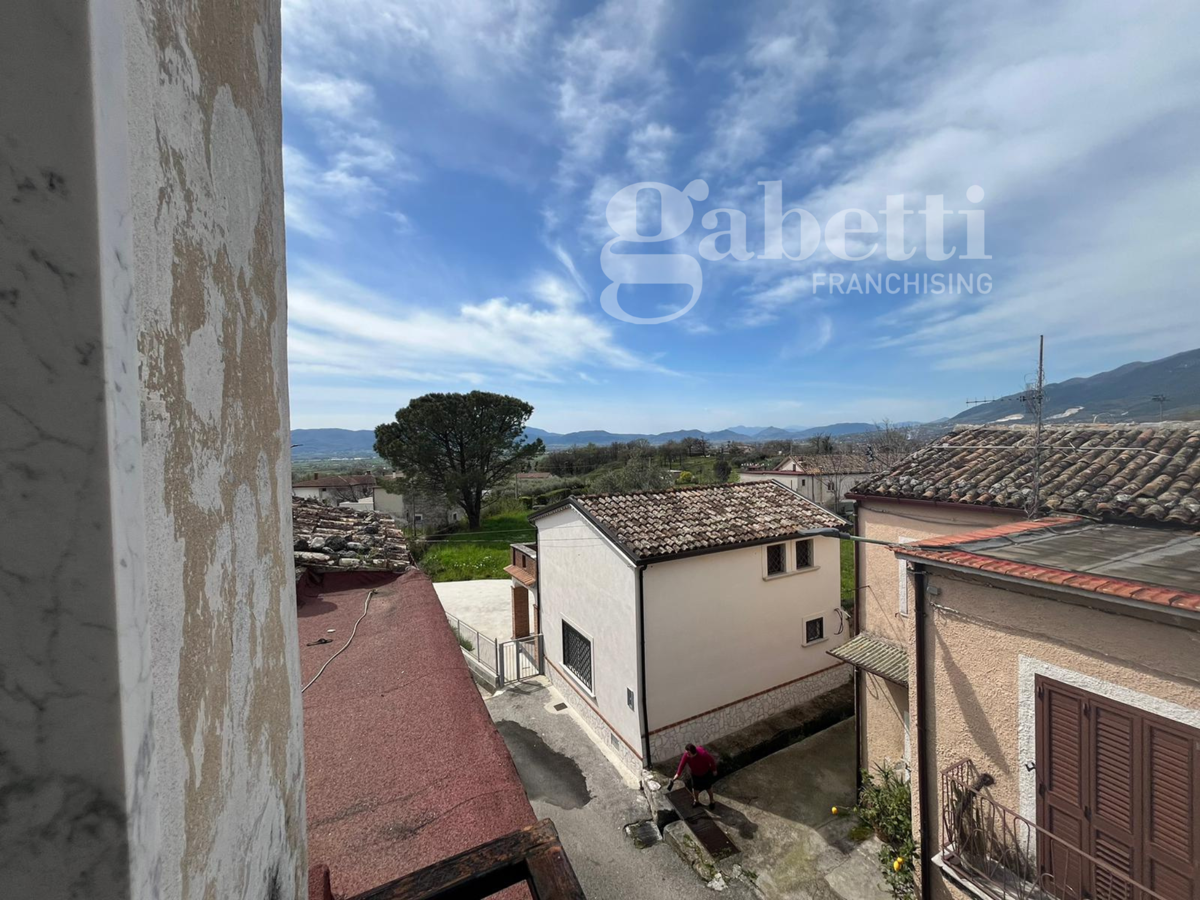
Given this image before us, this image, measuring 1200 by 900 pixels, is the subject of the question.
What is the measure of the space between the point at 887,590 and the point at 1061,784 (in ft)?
13.6

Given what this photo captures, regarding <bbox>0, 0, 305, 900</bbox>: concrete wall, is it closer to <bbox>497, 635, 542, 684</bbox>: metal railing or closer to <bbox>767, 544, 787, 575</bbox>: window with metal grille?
<bbox>767, 544, 787, 575</bbox>: window with metal grille

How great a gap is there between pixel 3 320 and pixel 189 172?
1.29 feet

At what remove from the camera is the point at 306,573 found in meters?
4.09

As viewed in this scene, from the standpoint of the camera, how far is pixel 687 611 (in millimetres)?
9656

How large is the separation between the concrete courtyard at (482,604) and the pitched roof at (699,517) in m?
6.01

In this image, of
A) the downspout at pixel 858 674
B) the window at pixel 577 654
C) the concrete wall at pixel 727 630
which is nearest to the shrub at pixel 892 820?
the downspout at pixel 858 674

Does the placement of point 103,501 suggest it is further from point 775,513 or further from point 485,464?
point 485,464

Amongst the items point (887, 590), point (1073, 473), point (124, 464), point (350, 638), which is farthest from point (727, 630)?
point (124, 464)

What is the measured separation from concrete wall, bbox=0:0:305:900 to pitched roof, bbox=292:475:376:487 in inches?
1597

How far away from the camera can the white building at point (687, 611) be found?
9.38 meters

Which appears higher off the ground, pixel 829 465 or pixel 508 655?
pixel 829 465

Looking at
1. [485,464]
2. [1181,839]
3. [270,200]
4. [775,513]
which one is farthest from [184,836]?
[485,464]

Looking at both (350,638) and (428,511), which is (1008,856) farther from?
(428,511)

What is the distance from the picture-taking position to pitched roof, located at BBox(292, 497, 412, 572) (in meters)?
4.29
